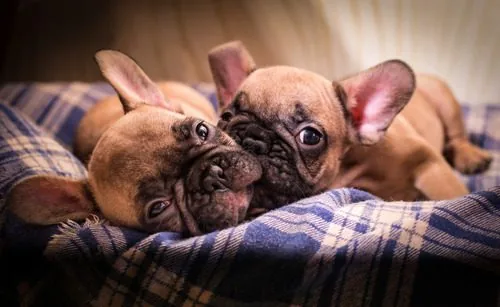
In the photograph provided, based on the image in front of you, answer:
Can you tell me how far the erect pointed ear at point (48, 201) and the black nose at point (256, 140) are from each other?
0.43 m

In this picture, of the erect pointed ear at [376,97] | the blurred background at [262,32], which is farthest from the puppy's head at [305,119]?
the blurred background at [262,32]

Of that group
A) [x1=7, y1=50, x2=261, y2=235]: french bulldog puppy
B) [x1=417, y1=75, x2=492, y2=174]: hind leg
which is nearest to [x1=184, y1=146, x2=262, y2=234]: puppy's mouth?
[x1=7, y1=50, x2=261, y2=235]: french bulldog puppy

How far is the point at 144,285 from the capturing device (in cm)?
107

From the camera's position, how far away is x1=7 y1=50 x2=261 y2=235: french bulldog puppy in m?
1.23

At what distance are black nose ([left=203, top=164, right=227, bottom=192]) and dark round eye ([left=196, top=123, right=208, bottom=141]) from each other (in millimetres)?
125

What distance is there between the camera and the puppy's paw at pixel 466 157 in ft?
7.20

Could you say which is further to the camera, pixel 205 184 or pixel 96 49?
pixel 96 49

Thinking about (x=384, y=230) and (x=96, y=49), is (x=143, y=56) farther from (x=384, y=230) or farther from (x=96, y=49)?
(x=384, y=230)

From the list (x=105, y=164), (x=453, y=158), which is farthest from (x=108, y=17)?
(x=453, y=158)

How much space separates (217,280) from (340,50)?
90cm

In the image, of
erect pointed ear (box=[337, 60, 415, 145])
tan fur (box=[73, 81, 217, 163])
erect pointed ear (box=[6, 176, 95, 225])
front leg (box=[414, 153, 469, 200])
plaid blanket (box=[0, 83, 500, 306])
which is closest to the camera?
plaid blanket (box=[0, 83, 500, 306])

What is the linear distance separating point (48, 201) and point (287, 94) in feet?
2.19

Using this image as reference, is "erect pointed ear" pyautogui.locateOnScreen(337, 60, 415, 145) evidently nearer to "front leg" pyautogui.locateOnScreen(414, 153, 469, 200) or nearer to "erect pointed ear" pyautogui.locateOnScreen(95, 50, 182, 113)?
"front leg" pyautogui.locateOnScreen(414, 153, 469, 200)

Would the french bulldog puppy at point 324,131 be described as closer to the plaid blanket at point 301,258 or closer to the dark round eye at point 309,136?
the dark round eye at point 309,136
